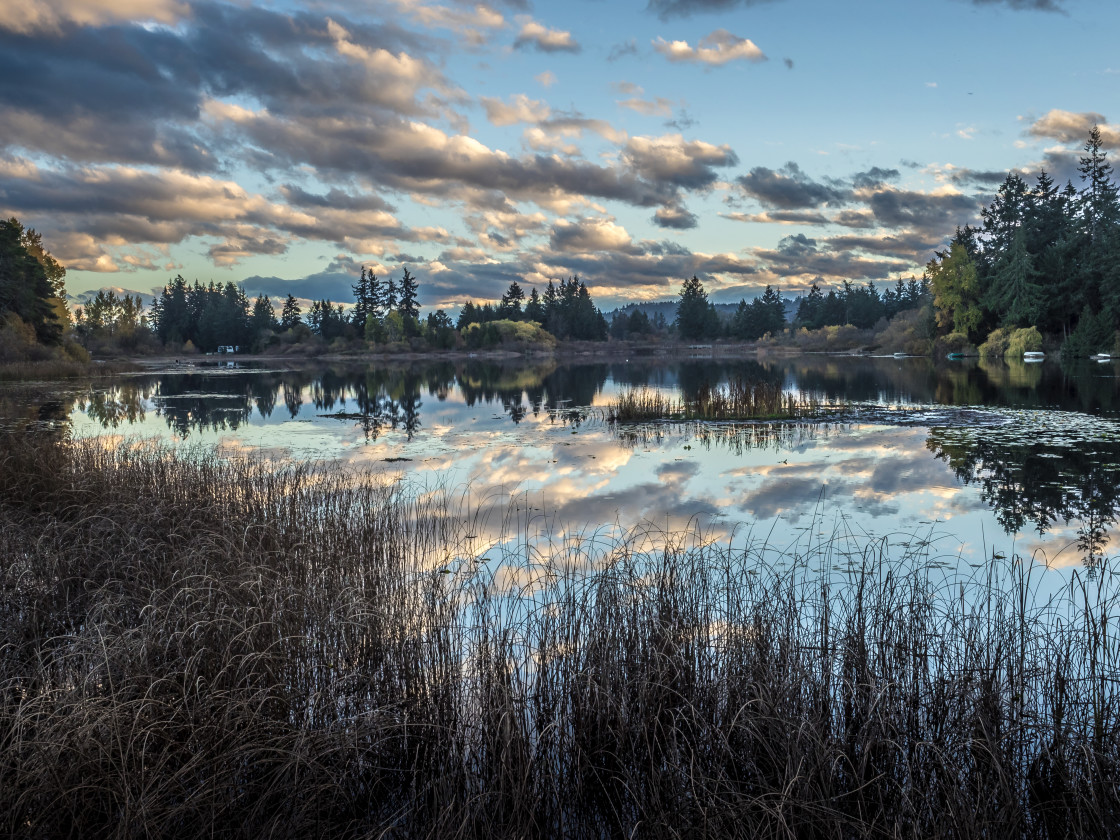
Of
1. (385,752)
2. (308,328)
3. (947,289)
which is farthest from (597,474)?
(308,328)

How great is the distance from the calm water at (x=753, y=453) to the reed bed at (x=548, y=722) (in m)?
3.80

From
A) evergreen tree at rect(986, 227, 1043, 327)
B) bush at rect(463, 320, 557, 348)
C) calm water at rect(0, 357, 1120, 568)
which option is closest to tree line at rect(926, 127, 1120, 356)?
evergreen tree at rect(986, 227, 1043, 327)

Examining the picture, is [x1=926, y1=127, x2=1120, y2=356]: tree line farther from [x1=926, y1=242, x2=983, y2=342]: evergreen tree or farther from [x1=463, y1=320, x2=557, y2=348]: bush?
[x1=463, y1=320, x2=557, y2=348]: bush

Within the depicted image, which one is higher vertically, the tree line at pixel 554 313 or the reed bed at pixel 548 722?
the tree line at pixel 554 313

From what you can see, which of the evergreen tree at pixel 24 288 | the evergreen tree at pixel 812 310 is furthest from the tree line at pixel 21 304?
the evergreen tree at pixel 812 310

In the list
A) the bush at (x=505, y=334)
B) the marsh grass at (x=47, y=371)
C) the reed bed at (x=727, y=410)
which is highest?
the bush at (x=505, y=334)

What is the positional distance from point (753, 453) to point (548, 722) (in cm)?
1310

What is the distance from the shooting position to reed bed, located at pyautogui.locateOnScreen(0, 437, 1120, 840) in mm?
3500

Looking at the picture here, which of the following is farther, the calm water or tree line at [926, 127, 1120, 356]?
tree line at [926, 127, 1120, 356]

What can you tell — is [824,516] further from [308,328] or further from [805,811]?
[308,328]

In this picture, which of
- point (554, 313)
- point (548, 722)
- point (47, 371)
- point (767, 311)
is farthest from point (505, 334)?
point (548, 722)

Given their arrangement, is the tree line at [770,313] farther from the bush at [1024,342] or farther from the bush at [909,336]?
the bush at [1024,342]

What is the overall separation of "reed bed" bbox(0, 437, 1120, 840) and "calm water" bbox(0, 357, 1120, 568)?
3.80 meters

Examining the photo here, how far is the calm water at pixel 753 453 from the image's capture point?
10.3 m
